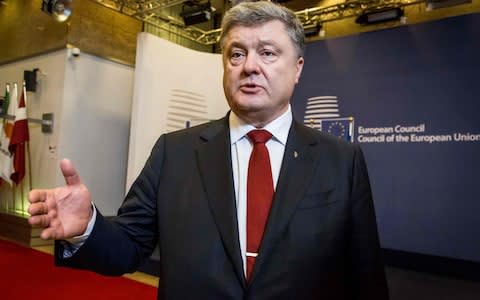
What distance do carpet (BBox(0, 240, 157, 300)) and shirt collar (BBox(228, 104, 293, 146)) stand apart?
2.48m

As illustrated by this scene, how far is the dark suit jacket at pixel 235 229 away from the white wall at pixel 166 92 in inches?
148

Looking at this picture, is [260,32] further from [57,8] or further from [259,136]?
[57,8]

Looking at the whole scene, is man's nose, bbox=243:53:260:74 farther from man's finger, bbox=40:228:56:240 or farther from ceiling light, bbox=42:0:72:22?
ceiling light, bbox=42:0:72:22

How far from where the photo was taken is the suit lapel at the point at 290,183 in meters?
0.97

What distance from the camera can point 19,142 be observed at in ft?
16.5

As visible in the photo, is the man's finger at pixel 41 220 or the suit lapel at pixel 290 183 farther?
the suit lapel at pixel 290 183

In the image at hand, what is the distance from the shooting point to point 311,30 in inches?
219

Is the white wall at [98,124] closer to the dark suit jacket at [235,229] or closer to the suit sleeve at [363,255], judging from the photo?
the dark suit jacket at [235,229]

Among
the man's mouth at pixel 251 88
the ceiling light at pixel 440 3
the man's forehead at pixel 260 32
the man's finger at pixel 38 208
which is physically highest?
the ceiling light at pixel 440 3

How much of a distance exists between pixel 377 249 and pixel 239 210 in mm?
430

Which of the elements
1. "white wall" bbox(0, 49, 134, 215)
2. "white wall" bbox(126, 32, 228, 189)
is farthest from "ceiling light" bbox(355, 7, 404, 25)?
"white wall" bbox(0, 49, 134, 215)

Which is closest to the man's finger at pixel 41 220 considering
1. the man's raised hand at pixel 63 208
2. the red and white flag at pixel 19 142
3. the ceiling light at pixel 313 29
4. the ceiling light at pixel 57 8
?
the man's raised hand at pixel 63 208

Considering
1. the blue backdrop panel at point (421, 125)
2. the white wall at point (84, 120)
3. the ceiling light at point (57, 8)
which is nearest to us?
the blue backdrop panel at point (421, 125)

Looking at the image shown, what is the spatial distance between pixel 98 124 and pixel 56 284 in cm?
285
